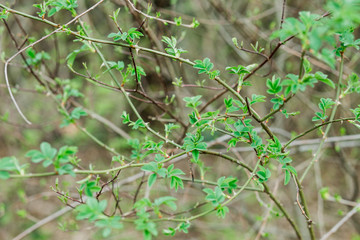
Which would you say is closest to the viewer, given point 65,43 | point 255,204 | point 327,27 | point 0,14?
point 327,27

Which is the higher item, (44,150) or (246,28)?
(246,28)

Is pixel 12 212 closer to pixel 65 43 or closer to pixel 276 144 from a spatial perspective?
pixel 65 43

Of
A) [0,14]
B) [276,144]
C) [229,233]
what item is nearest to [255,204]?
[229,233]

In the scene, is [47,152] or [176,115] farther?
[176,115]

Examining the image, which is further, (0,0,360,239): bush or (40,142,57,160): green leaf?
(0,0,360,239): bush

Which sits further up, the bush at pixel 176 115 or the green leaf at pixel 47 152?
the bush at pixel 176 115

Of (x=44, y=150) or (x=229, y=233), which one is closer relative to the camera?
(x=44, y=150)

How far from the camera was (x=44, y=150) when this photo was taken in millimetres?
900

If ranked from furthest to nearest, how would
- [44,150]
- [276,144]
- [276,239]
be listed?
[276,239] → [276,144] → [44,150]

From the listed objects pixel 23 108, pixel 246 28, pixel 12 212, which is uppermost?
pixel 246 28

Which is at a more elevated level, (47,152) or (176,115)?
(176,115)

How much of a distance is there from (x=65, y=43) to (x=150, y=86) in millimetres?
1663

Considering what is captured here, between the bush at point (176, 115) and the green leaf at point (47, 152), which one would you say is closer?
the green leaf at point (47, 152)

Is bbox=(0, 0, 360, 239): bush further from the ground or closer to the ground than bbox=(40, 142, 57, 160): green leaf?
further from the ground
